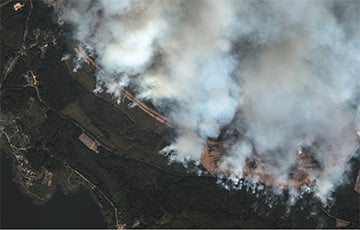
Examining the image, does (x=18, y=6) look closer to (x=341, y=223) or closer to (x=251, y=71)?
(x=251, y=71)

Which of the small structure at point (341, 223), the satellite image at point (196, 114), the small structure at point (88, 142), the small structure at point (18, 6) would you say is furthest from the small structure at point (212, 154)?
the small structure at point (18, 6)

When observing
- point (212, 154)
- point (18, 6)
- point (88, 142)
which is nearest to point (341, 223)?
point (212, 154)

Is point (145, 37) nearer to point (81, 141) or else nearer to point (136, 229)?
point (81, 141)

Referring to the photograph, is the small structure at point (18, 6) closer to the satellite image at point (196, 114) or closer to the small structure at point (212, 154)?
the satellite image at point (196, 114)

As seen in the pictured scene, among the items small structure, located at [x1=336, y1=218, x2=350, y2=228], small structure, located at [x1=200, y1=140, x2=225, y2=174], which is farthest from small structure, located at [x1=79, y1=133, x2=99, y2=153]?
small structure, located at [x1=336, y1=218, x2=350, y2=228]

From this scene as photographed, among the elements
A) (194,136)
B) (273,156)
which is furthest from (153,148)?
(273,156)

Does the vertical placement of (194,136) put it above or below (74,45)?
below
